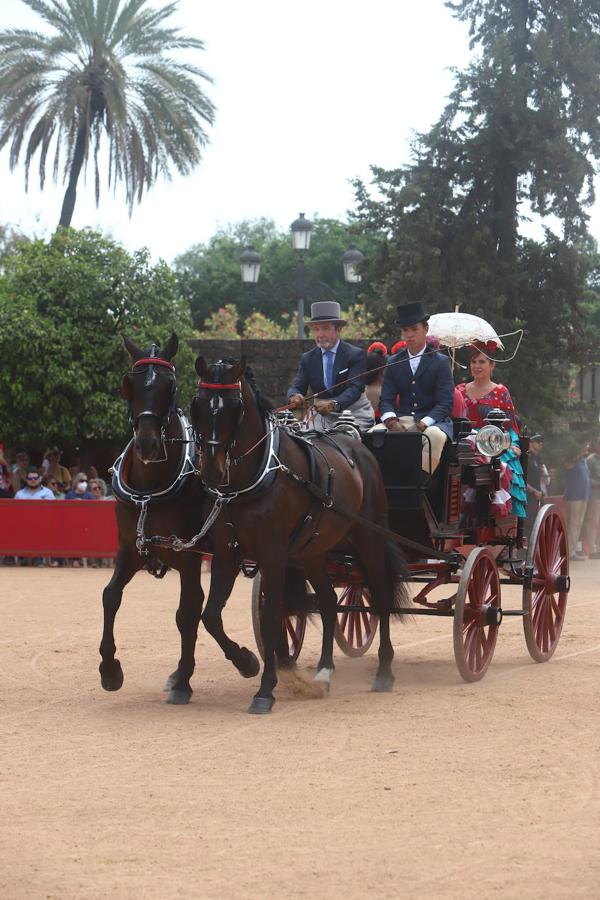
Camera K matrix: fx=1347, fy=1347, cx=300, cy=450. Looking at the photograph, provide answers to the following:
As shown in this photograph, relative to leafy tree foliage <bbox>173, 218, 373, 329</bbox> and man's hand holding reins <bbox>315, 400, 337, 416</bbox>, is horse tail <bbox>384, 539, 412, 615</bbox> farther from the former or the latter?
leafy tree foliage <bbox>173, 218, 373, 329</bbox>

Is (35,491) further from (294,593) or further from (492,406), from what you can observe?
(294,593)

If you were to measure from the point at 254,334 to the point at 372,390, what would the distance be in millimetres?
25789

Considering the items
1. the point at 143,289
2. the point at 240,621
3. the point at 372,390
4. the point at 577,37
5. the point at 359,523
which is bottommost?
the point at 240,621

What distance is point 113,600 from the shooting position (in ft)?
28.4

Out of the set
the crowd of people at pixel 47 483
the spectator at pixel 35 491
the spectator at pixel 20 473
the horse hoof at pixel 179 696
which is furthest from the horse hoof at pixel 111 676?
the spectator at pixel 20 473

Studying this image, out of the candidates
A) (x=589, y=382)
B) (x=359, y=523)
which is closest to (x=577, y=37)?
(x=589, y=382)

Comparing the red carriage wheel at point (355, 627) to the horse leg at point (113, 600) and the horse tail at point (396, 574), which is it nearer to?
the horse tail at point (396, 574)

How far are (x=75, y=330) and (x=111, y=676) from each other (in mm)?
14098

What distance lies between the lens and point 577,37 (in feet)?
77.7

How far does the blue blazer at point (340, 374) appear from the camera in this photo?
33.2 ft

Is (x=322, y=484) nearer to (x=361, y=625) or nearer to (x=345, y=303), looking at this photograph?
(x=361, y=625)

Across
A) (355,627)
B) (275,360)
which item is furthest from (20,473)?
(355,627)

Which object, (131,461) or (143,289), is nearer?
(131,461)

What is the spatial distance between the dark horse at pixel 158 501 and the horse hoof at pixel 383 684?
991mm
